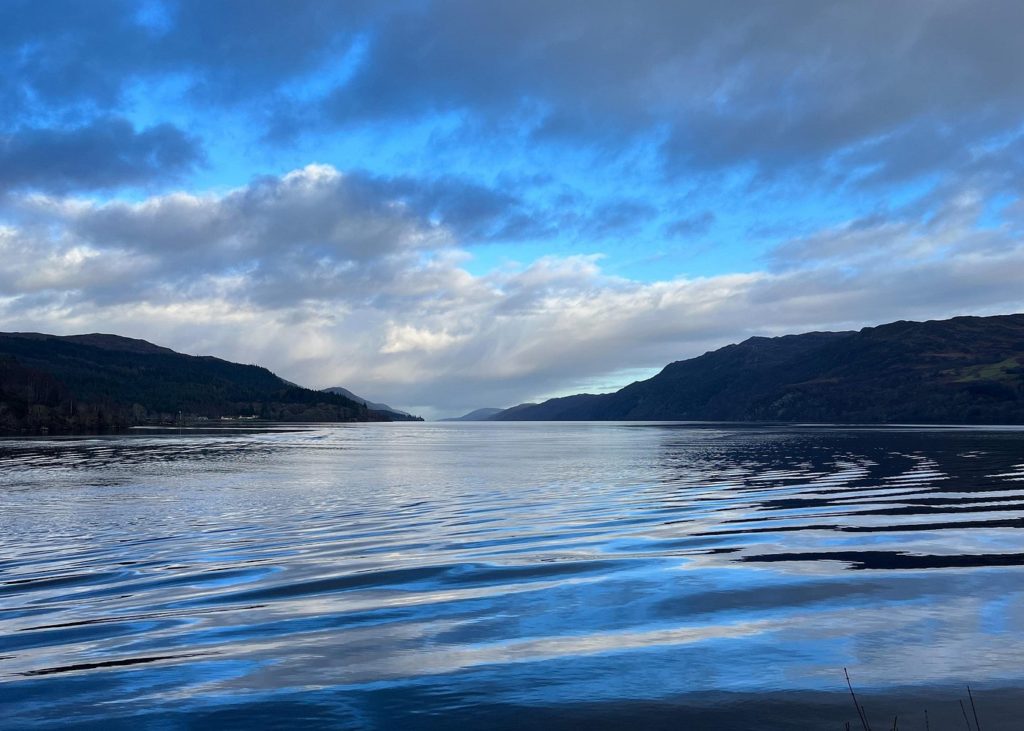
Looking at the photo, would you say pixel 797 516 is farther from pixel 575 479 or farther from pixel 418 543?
pixel 575 479

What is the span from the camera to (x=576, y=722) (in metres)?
9.45

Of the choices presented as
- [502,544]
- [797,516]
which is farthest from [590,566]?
[797,516]

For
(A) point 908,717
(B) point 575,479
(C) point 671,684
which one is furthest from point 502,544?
(B) point 575,479

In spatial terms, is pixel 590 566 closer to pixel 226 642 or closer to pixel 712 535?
Answer: pixel 712 535

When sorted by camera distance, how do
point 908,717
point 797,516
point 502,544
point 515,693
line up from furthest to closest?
point 797,516, point 502,544, point 515,693, point 908,717

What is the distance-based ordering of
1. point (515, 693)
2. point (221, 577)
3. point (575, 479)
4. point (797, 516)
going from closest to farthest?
point (515, 693) → point (221, 577) → point (797, 516) → point (575, 479)

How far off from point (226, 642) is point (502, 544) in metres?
11.7

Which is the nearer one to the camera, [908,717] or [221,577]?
[908,717]

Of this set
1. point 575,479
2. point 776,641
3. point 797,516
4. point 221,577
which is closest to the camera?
point 776,641

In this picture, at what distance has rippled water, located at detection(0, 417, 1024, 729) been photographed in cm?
1010

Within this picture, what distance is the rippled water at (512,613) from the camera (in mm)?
10102

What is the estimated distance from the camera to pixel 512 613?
14.8 metres

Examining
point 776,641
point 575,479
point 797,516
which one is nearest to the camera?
point 776,641

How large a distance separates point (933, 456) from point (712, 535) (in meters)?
52.1
